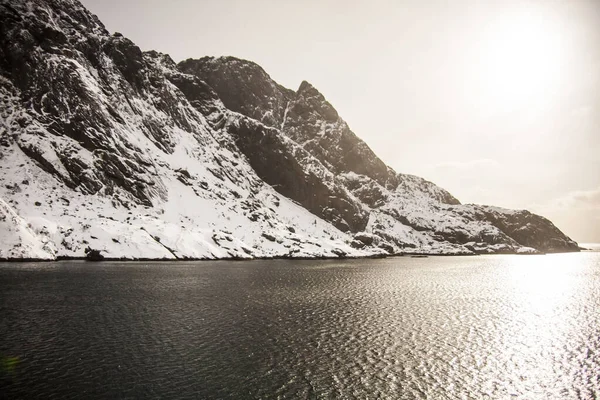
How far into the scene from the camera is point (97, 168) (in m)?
133

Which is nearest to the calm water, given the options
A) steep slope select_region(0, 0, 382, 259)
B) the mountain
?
the mountain

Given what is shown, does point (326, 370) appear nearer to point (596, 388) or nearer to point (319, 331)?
point (319, 331)

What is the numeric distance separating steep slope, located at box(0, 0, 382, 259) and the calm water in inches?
1684

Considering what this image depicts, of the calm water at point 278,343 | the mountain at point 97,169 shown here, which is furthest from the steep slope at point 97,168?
the calm water at point 278,343

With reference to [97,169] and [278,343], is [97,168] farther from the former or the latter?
[278,343]

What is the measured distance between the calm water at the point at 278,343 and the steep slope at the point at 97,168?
140 ft

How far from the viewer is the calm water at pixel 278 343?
2438 centimetres

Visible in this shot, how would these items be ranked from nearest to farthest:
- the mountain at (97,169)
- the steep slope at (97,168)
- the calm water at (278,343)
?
the calm water at (278,343), the mountain at (97,169), the steep slope at (97,168)

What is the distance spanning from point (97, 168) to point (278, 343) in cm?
12794

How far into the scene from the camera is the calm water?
80.0 feet

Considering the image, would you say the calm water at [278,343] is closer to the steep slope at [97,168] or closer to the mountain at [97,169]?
the mountain at [97,169]

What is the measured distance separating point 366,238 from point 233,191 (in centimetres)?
8027

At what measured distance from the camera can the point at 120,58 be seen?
7638 inches

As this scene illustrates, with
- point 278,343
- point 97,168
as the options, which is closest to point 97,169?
point 97,168
